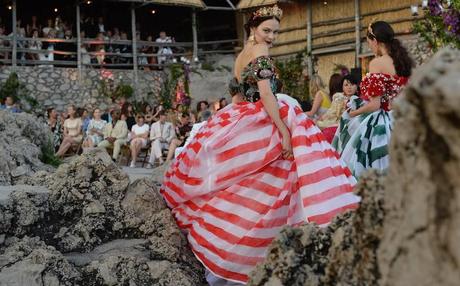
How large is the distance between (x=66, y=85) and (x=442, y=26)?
14796 millimetres

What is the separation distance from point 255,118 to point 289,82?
17951 mm

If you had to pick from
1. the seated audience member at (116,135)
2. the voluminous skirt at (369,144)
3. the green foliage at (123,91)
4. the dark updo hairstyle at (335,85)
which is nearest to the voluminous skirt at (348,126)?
the voluminous skirt at (369,144)

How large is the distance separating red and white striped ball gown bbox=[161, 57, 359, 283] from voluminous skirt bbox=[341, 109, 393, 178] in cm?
98

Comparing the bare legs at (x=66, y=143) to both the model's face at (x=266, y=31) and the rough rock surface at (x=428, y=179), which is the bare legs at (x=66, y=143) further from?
the rough rock surface at (x=428, y=179)

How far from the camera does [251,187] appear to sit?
13.7 ft

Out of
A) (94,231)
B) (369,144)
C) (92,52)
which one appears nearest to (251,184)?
(94,231)

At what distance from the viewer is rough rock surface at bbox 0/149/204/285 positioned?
3764mm

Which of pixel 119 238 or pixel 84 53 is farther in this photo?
pixel 84 53

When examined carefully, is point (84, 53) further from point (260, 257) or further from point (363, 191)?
point (363, 191)

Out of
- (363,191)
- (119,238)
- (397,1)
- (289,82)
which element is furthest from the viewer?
(289,82)

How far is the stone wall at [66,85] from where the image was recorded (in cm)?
2116

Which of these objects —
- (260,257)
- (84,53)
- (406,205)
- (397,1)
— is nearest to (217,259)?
(260,257)

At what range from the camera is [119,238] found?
427 cm

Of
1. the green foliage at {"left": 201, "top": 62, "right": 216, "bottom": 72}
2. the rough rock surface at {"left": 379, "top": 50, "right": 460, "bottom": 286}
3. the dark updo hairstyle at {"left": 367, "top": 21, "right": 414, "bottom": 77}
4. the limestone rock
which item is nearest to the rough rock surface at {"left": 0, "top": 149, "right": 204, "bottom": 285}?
the limestone rock
